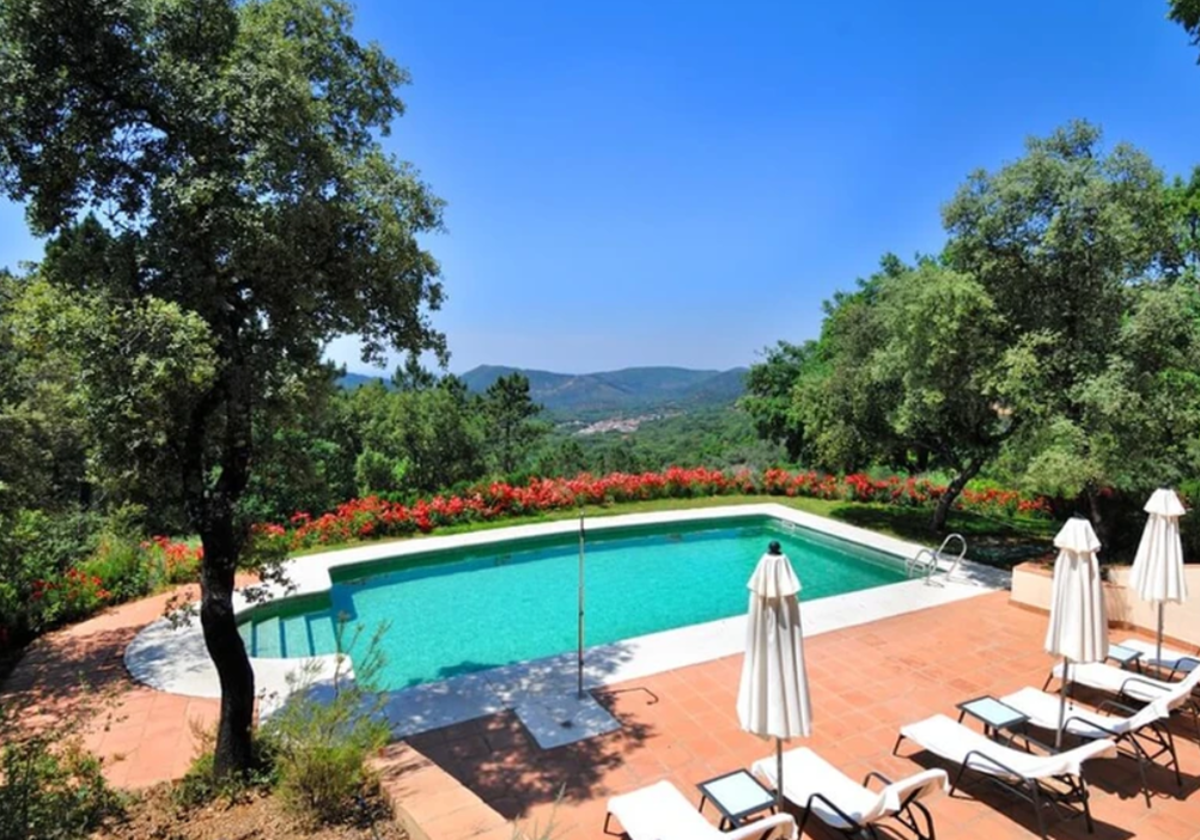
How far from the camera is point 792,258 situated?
25.3 meters

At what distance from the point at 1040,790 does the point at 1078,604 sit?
1545 mm

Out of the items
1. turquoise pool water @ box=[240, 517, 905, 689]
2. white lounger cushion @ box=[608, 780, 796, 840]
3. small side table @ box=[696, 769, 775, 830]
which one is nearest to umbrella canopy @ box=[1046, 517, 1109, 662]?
small side table @ box=[696, 769, 775, 830]

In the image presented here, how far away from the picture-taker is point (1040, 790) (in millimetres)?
4984

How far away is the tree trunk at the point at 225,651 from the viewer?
487 centimetres

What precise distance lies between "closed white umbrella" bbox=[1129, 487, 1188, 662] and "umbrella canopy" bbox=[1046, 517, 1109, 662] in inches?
76.8

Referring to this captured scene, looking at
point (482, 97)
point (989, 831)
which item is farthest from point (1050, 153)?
point (989, 831)

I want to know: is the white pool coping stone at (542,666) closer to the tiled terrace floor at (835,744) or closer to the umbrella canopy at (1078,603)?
the tiled terrace floor at (835,744)

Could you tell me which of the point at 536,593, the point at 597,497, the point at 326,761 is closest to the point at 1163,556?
the point at 326,761

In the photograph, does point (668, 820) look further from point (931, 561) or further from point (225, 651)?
point (931, 561)

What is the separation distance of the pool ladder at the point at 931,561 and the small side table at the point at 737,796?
23.9 feet

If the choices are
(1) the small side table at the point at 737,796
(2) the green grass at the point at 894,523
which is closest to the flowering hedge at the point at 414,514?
(2) the green grass at the point at 894,523

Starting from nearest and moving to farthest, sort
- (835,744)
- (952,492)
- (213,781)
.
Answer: (213,781) → (835,744) → (952,492)

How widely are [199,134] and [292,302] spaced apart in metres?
1.29

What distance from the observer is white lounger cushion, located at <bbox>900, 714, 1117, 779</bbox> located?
4.46 meters
